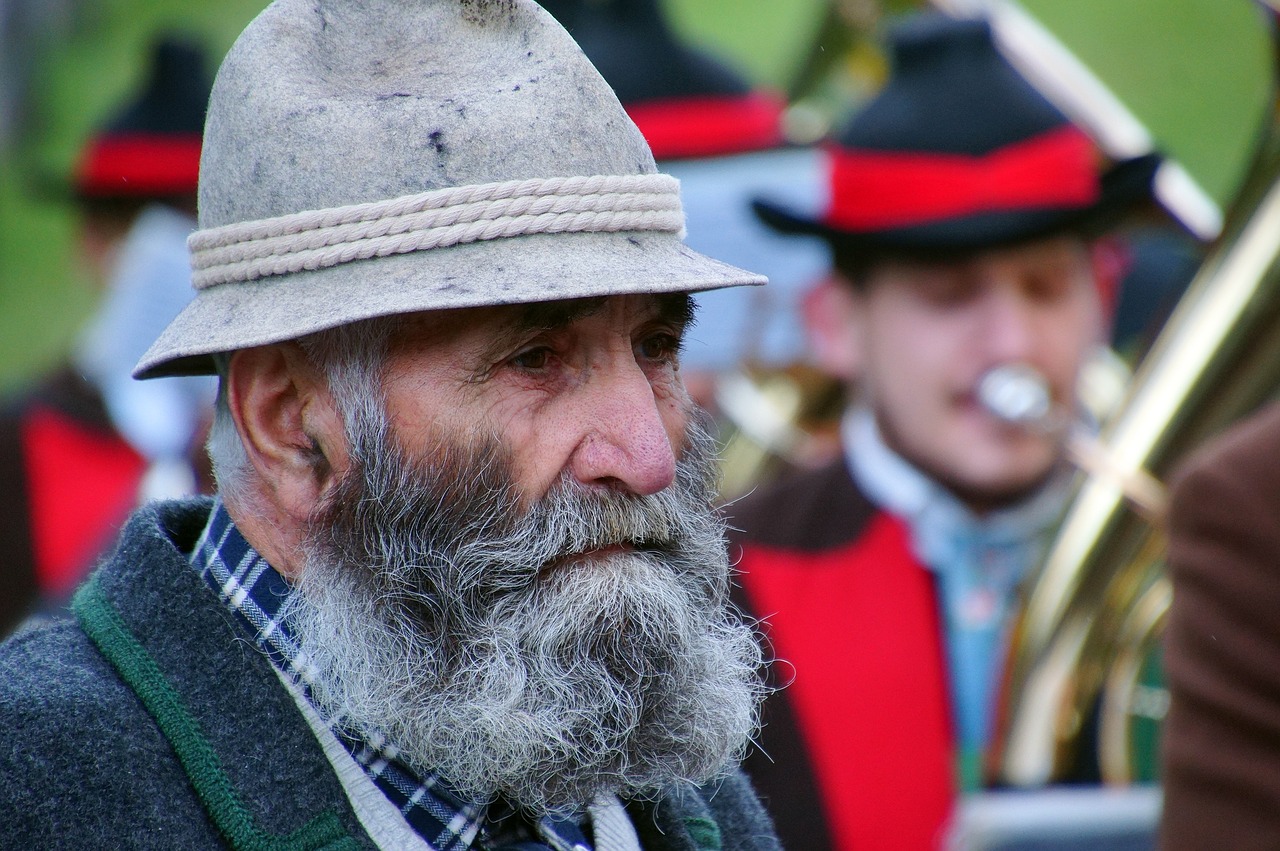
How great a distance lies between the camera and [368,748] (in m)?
1.61

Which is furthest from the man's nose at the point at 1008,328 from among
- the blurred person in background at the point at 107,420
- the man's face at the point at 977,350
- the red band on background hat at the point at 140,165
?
the red band on background hat at the point at 140,165

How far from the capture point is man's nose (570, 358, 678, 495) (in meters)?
1.64

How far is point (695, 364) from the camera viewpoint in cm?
482

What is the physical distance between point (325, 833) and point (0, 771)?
0.30 m

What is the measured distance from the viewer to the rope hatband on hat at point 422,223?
157 centimetres

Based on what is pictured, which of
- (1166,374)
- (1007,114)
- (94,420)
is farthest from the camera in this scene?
(94,420)

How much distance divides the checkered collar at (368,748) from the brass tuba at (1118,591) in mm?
1923

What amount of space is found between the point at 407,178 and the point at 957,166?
260 centimetres

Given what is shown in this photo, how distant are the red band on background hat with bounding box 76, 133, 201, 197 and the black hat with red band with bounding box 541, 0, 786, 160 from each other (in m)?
1.40

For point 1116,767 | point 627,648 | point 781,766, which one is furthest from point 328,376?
point 1116,767

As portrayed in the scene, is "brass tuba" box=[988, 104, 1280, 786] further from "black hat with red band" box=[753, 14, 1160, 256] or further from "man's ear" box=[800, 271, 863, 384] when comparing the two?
"man's ear" box=[800, 271, 863, 384]

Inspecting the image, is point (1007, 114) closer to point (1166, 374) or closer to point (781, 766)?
point (1166, 374)

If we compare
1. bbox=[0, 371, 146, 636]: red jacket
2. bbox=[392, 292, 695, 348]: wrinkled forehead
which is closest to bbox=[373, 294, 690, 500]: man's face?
bbox=[392, 292, 695, 348]: wrinkled forehead

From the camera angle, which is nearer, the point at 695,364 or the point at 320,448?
the point at 320,448
